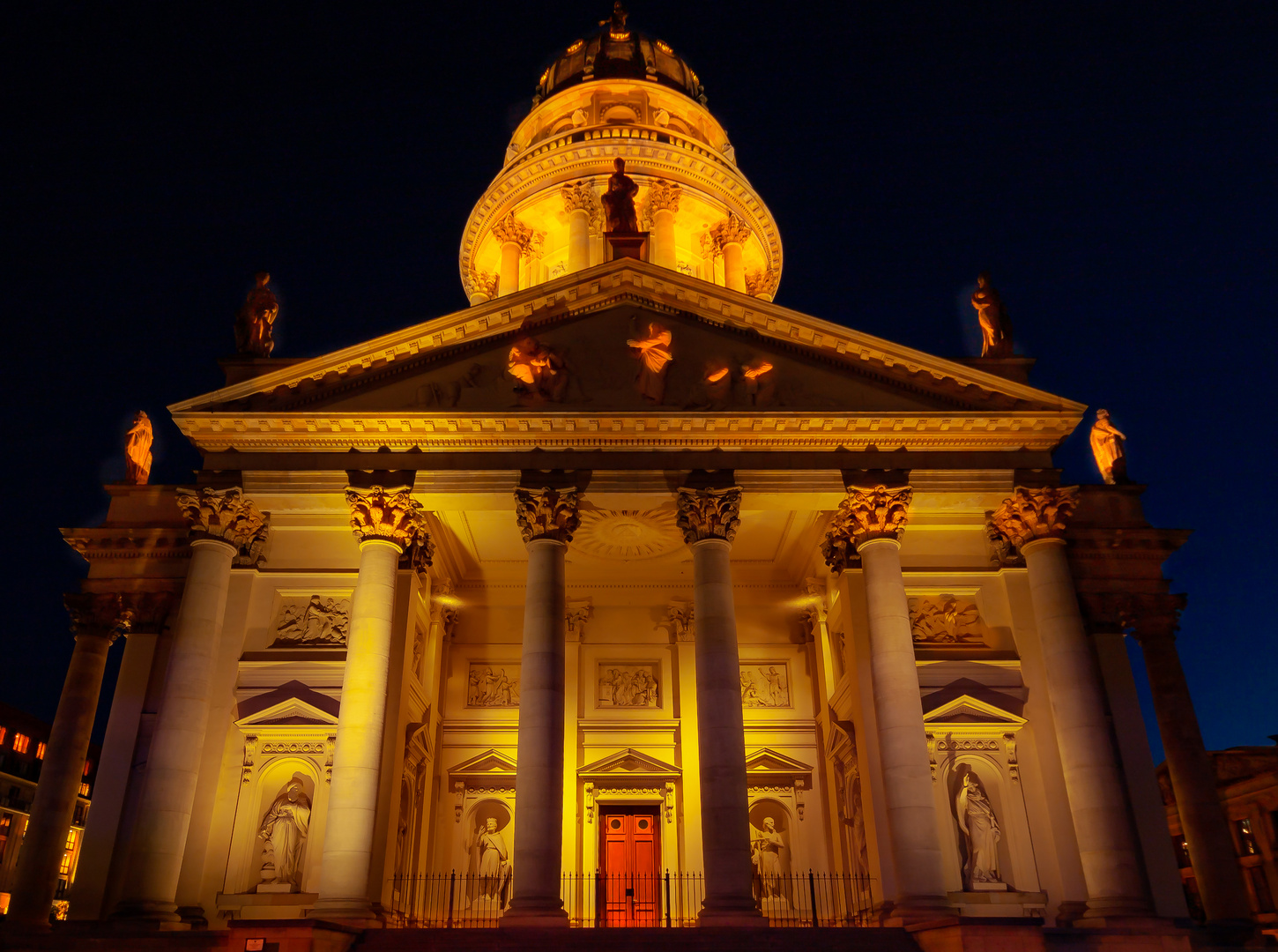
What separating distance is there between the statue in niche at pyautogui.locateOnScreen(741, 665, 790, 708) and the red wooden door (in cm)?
396

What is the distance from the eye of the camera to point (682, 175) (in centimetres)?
4106

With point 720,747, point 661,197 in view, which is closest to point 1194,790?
point 720,747

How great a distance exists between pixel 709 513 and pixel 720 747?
15.8 feet

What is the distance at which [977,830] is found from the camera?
1995 centimetres

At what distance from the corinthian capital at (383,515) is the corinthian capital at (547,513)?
232 centimetres

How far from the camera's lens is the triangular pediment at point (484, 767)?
26.2 metres

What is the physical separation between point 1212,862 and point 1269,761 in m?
41.5

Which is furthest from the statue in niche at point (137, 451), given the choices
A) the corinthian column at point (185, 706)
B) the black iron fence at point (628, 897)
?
the black iron fence at point (628, 897)

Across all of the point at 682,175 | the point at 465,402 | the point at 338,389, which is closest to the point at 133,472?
the point at 338,389

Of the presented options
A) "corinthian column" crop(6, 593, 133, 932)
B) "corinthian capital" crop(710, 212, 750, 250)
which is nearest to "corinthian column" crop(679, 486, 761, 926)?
"corinthian column" crop(6, 593, 133, 932)

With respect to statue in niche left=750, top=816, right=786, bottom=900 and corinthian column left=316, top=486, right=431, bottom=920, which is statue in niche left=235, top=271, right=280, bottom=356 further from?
statue in niche left=750, top=816, right=786, bottom=900

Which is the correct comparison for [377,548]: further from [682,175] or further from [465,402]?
[682,175]

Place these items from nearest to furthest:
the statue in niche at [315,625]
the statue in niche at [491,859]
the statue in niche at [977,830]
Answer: the statue in niche at [977,830] < the statue in niche at [315,625] < the statue in niche at [491,859]

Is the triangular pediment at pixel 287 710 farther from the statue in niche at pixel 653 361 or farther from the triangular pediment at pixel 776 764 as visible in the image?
the triangular pediment at pixel 776 764
